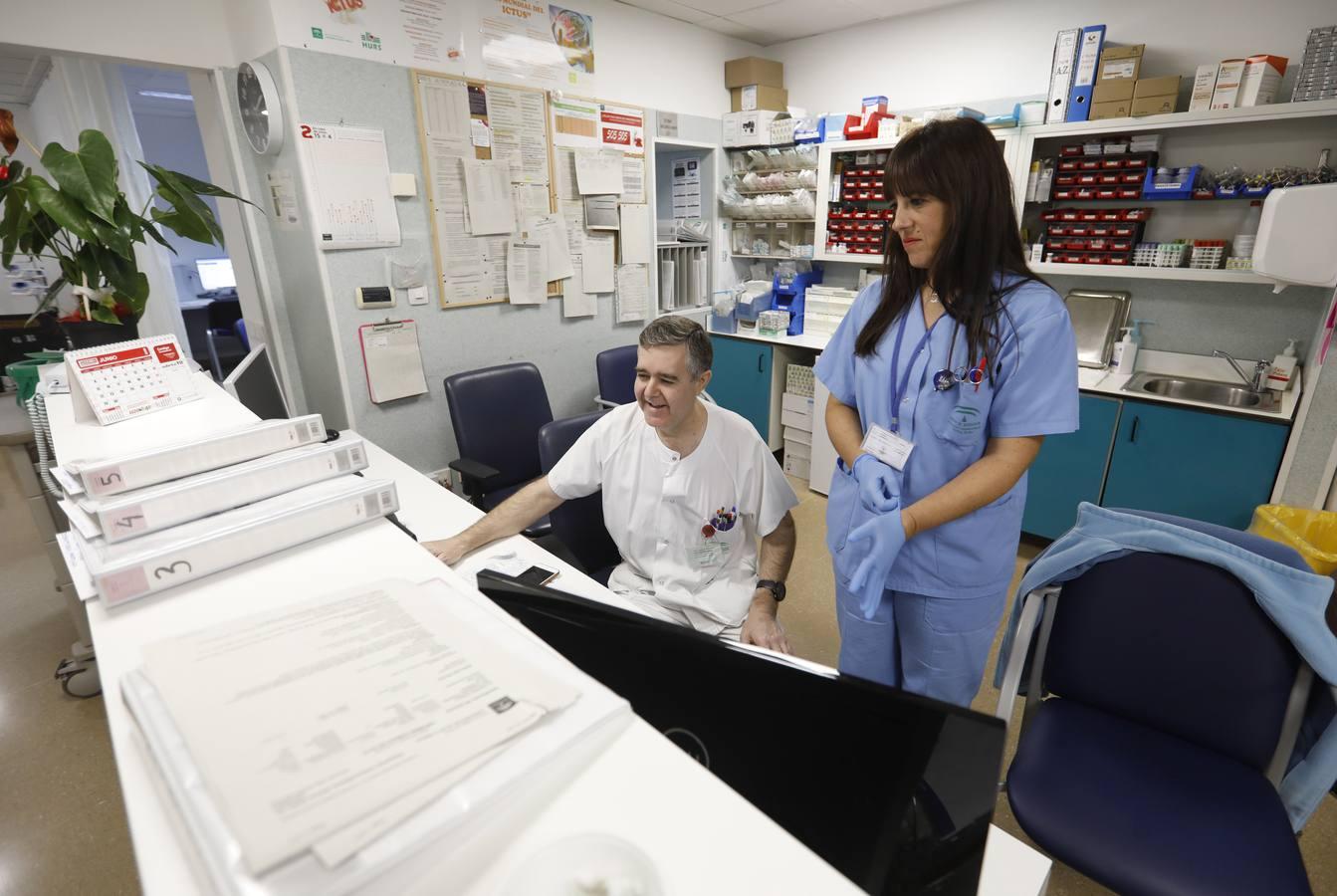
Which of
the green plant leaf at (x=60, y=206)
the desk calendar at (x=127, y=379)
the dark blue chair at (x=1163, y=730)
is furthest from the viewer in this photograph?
the green plant leaf at (x=60, y=206)

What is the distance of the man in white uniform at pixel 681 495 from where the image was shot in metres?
1.54

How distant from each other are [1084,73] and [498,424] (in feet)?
9.74

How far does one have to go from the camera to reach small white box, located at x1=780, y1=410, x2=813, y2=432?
151 inches

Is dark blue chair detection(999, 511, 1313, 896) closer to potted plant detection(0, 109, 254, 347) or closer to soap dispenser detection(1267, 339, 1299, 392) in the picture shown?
soap dispenser detection(1267, 339, 1299, 392)

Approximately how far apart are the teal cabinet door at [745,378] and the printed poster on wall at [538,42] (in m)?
1.66

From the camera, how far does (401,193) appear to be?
2699mm

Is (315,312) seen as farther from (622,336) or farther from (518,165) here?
(622,336)

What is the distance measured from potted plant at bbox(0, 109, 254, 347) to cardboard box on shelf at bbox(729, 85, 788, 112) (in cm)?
297

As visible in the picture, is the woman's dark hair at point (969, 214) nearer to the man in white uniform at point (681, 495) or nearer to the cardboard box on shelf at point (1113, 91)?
the man in white uniform at point (681, 495)

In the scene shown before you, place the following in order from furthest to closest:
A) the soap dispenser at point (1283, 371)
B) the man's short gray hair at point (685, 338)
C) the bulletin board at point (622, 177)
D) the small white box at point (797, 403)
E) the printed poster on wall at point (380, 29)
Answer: the small white box at point (797, 403), the bulletin board at point (622, 177), the soap dispenser at point (1283, 371), the printed poster on wall at point (380, 29), the man's short gray hair at point (685, 338)

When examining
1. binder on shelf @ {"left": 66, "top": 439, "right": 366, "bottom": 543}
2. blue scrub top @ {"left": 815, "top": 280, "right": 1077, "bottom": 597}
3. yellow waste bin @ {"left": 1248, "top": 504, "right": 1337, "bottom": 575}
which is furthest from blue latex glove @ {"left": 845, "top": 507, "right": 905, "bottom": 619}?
yellow waste bin @ {"left": 1248, "top": 504, "right": 1337, "bottom": 575}

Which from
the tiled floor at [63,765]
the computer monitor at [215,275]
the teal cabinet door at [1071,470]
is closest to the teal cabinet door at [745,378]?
the tiled floor at [63,765]

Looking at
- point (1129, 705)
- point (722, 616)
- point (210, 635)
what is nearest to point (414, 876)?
point (210, 635)

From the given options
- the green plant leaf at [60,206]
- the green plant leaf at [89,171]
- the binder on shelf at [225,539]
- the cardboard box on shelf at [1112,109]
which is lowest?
the binder on shelf at [225,539]
